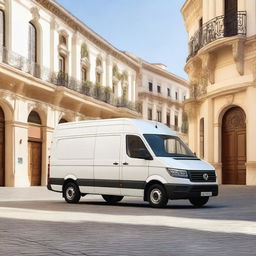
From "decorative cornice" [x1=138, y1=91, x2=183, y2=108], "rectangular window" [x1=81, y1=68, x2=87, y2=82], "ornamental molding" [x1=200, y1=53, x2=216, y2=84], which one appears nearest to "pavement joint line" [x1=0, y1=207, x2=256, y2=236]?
"ornamental molding" [x1=200, y1=53, x2=216, y2=84]

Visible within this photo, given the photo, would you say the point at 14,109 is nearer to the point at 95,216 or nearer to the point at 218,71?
the point at 218,71

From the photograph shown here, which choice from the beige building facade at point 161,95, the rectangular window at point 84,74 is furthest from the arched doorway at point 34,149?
the beige building facade at point 161,95

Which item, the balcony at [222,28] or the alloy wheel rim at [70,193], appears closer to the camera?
the alloy wheel rim at [70,193]

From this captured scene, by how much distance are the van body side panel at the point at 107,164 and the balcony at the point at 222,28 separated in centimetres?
1231

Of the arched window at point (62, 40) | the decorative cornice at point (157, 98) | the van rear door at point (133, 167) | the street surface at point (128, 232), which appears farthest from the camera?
the decorative cornice at point (157, 98)

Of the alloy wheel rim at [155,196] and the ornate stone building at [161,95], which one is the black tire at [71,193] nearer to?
the alloy wheel rim at [155,196]

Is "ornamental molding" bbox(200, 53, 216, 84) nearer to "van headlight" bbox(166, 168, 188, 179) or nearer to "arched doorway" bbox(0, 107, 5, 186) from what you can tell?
"arched doorway" bbox(0, 107, 5, 186)

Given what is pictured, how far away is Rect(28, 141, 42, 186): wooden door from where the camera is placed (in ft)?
104

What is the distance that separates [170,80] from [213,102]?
39.3 m

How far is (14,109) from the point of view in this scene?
29375 mm

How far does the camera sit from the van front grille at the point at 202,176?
14205 mm

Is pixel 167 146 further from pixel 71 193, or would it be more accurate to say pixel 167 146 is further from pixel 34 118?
pixel 34 118

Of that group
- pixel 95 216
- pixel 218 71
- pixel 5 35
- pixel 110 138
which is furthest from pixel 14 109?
pixel 95 216

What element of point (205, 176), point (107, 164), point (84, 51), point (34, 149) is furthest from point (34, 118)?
point (205, 176)
